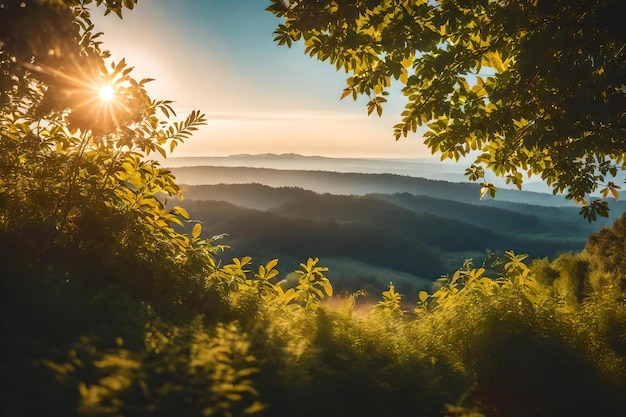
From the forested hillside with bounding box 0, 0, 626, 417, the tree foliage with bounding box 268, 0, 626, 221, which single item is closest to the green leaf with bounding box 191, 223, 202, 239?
the forested hillside with bounding box 0, 0, 626, 417

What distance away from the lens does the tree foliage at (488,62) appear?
20.0ft

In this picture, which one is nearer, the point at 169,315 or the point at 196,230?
the point at 169,315

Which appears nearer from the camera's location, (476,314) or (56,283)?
(56,283)

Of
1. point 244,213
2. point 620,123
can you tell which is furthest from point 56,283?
point 244,213

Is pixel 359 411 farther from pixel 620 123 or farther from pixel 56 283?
pixel 620 123

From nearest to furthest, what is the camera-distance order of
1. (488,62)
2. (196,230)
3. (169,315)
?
(169,315)
(196,230)
(488,62)

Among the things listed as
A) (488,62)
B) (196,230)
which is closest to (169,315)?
(196,230)

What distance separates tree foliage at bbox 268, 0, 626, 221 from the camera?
20.0ft

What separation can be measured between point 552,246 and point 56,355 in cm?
16315

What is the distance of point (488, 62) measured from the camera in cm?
745

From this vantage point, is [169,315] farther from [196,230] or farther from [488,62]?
[488,62]

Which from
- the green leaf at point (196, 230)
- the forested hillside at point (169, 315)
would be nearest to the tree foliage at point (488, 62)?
the forested hillside at point (169, 315)

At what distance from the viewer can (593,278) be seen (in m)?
19.5

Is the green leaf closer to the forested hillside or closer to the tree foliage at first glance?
the forested hillside
